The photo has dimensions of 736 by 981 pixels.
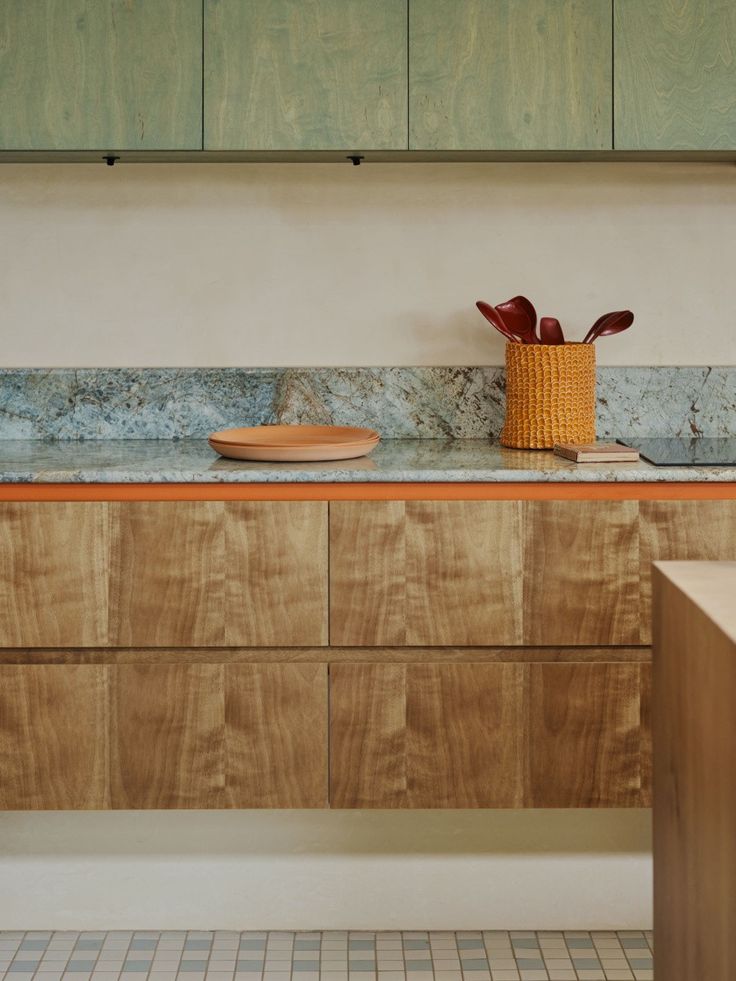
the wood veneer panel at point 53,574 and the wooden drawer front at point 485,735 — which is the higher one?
the wood veneer panel at point 53,574

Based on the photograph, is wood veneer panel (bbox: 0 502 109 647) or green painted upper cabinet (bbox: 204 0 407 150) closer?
Answer: wood veneer panel (bbox: 0 502 109 647)

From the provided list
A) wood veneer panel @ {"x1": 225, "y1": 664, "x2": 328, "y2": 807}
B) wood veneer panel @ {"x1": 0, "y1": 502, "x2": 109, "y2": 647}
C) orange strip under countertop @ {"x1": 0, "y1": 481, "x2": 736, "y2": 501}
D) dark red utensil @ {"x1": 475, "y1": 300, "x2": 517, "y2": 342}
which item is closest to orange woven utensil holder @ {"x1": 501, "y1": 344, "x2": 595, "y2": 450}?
dark red utensil @ {"x1": 475, "y1": 300, "x2": 517, "y2": 342}

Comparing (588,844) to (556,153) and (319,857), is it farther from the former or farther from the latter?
(556,153)

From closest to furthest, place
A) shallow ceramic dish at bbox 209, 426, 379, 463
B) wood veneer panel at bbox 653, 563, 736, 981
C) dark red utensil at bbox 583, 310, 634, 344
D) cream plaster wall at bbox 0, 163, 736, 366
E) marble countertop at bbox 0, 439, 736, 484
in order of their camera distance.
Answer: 1. wood veneer panel at bbox 653, 563, 736, 981
2. marble countertop at bbox 0, 439, 736, 484
3. shallow ceramic dish at bbox 209, 426, 379, 463
4. dark red utensil at bbox 583, 310, 634, 344
5. cream plaster wall at bbox 0, 163, 736, 366

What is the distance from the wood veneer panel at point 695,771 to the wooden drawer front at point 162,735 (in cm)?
101

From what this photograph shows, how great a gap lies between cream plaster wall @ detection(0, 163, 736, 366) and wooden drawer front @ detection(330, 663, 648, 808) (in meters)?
0.91

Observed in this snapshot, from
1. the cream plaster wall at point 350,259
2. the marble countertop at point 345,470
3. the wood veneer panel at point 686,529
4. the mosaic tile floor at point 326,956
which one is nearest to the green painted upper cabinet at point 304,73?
the cream plaster wall at point 350,259

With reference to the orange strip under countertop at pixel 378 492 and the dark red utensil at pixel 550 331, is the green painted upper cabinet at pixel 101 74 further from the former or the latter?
the dark red utensil at pixel 550 331

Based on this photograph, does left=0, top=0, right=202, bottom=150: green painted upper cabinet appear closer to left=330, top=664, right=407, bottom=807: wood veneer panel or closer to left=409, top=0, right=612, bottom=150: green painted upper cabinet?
left=409, top=0, right=612, bottom=150: green painted upper cabinet

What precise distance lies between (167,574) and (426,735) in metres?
0.62

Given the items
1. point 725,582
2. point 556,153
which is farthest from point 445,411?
point 725,582

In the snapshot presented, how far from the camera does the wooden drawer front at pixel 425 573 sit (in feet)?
7.50

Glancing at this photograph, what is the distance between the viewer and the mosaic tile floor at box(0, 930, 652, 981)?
Answer: 2291mm

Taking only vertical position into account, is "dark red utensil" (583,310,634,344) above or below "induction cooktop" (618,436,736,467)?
above
